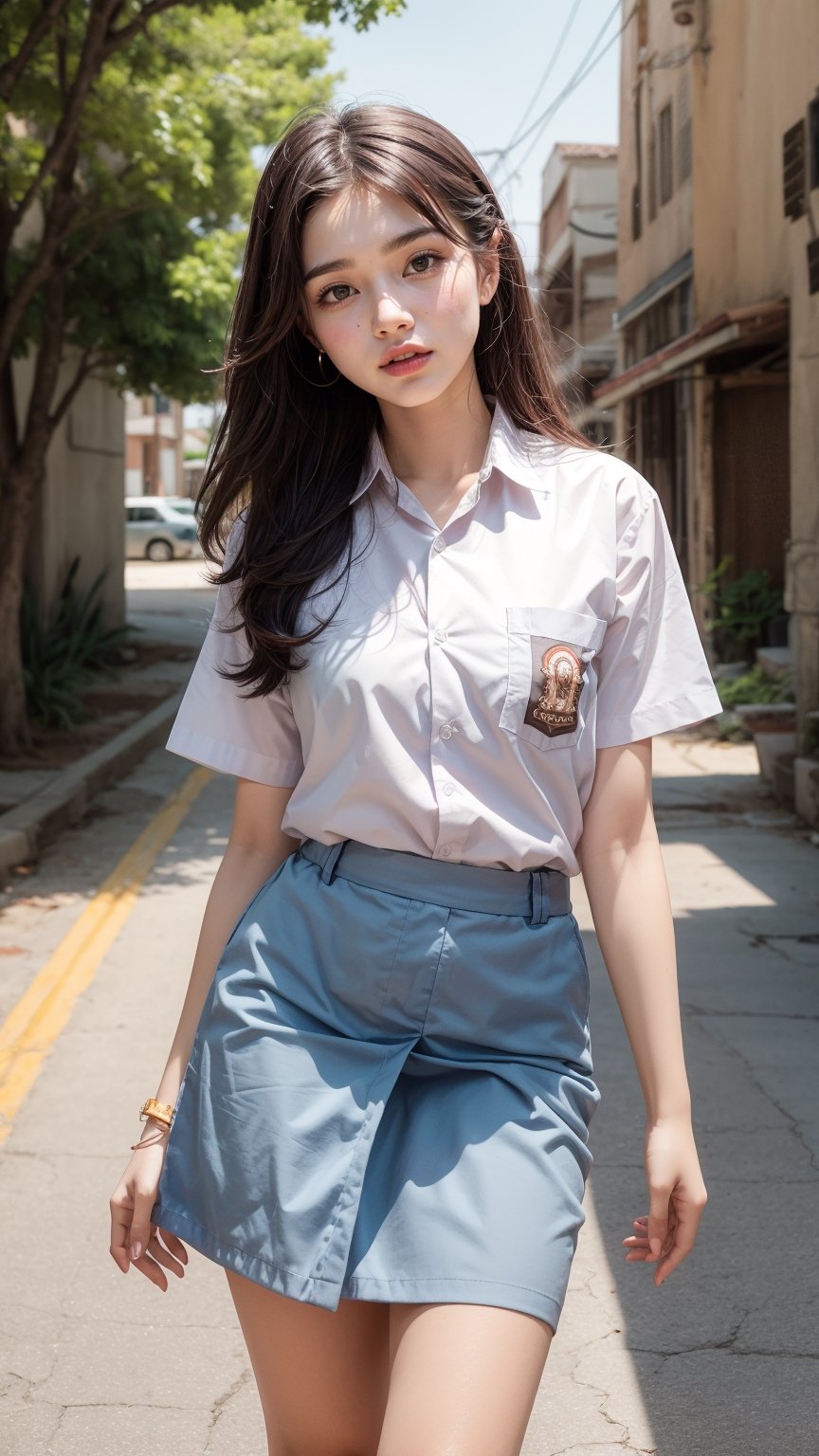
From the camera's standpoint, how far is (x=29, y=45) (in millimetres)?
9703

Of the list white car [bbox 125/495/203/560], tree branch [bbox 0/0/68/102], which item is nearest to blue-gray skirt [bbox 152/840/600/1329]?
tree branch [bbox 0/0/68/102]

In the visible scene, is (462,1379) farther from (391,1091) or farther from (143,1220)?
(143,1220)

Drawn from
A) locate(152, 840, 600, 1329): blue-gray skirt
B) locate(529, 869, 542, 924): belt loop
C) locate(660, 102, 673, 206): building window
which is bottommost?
locate(152, 840, 600, 1329): blue-gray skirt

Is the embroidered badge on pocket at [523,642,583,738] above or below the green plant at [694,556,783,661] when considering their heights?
below

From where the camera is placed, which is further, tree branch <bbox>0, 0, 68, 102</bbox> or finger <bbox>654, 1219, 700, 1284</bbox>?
tree branch <bbox>0, 0, 68, 102</bbox>

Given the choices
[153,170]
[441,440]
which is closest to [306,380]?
[441,440]

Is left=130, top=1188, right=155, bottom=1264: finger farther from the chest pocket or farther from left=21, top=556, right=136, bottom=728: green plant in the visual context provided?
left=21, top=556, right=136, bottom=728: green plant

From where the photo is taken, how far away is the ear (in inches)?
87.4

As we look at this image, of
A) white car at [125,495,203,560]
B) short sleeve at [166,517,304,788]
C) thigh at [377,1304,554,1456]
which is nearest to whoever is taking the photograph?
thigh at [377,1304,554,1456]

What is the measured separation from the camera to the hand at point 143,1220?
6.64 ft

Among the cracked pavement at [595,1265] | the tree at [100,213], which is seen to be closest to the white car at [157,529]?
the tree at [100,213]

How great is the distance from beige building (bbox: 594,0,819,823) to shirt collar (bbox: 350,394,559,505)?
7423 mm

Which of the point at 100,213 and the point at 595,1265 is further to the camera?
the point at 100,213

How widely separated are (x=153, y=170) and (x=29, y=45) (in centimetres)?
149
